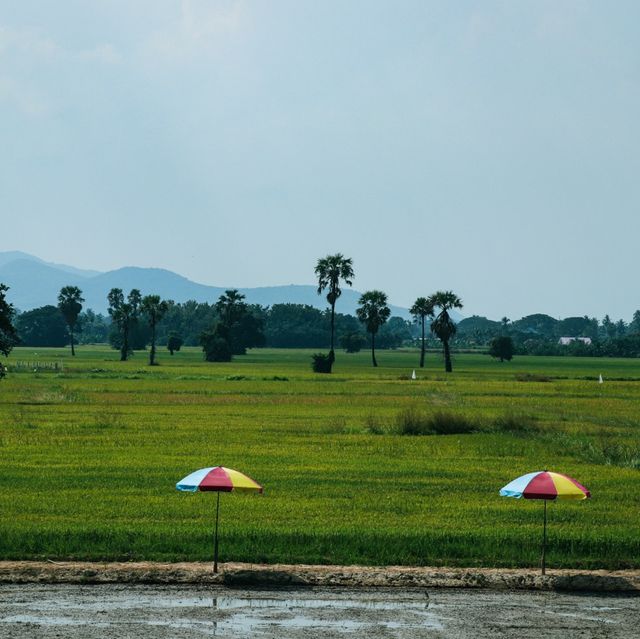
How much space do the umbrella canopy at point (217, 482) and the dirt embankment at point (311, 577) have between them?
5.52ft

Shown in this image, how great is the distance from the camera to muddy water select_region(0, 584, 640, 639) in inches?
650

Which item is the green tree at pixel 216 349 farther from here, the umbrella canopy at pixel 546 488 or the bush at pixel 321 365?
the umbrella canopy at pixel 546 488

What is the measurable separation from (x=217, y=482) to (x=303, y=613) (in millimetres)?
2830

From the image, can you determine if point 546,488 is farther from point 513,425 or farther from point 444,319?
point 444,319

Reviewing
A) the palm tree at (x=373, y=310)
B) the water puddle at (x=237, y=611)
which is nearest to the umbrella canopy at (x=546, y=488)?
the water puddle at (x=237, y=611)

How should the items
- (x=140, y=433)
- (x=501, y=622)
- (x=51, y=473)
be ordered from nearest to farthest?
(x=501, y=622) → (x=51, y=473) → (x=140, y=433)

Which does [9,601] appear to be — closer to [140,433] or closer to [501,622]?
[501,622]

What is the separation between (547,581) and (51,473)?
17.8 m

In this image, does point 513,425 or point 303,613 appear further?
point 513,425

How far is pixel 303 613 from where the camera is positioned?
698 inches

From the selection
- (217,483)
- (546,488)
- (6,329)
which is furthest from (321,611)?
(6,329)

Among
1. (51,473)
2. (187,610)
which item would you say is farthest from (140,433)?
(187,610)

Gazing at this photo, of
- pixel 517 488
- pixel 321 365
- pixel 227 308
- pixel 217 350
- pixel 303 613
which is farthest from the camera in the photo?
pixel 227 308

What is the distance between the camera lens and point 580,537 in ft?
77.5
